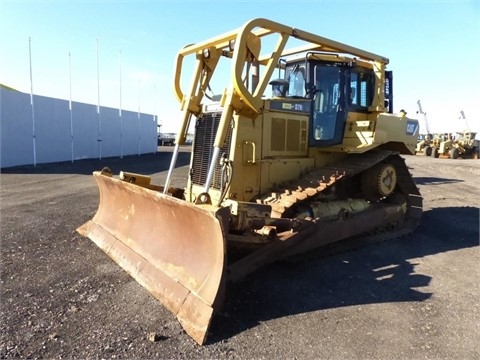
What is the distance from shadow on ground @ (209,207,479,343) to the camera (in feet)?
13.1

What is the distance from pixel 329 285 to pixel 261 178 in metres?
1.77

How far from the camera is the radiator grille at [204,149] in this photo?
574cm

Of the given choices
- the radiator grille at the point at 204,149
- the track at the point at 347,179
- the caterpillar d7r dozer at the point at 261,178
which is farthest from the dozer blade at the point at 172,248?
the track at the point at 347,179

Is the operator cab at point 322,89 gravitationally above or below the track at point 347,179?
above

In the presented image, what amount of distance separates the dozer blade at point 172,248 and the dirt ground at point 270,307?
160mm

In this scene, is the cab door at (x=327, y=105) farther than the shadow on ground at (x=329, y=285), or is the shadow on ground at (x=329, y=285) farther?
the cab door at (x=327, y=105)

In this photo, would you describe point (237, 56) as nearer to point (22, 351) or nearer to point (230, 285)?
point (230, 285)

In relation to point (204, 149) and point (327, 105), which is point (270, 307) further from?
point (327, 105)

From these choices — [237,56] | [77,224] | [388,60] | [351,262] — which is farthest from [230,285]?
[388,60]

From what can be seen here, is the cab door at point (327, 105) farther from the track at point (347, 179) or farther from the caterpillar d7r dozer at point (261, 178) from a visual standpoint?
the track at point (347, 179)

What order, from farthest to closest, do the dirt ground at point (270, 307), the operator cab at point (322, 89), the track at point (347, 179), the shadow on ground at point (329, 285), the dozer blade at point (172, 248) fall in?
the operator cab at point (322, 89) < the track at point (347, 179) < the shadow on ground at point (329, 285) < the dozer blade at point (172, 248) < the dirt ground at point (270, 307)

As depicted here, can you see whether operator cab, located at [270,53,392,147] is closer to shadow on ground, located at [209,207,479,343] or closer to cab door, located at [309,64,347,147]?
cab door, located at [309,64,347,147]

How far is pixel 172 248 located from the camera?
455 cm

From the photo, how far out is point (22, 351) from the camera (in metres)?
3.20
